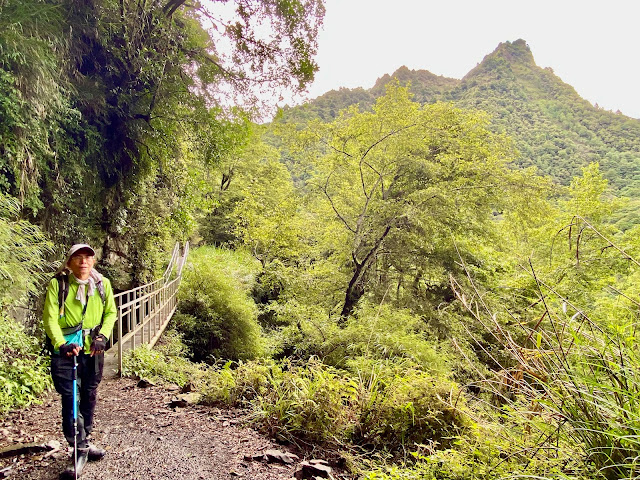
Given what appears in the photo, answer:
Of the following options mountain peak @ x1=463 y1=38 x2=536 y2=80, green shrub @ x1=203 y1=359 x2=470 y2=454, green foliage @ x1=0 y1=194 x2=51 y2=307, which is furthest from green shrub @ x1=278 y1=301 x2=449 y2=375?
mountain peak @ x1=463 y1=38 x2=536 y2=80

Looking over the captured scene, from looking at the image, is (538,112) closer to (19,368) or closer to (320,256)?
(320,256)

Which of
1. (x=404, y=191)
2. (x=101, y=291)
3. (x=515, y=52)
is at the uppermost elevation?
(x=515, y=52)

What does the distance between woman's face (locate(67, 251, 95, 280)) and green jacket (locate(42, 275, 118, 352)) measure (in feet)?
0.16

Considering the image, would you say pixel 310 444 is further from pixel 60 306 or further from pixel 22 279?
pixel 22 279

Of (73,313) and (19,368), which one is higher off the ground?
(73,313)

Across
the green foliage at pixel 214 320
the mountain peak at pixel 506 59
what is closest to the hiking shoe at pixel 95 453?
the green foliage at pixel 214 320

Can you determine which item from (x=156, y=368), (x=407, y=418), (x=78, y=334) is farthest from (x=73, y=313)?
(x=156, y=368)

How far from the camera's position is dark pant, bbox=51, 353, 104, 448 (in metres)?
2.54

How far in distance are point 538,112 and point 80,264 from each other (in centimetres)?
5896

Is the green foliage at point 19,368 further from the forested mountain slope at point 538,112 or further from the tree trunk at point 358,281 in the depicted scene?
the forested mountain slope at point 538,112

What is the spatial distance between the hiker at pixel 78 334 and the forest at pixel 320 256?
5.38ft

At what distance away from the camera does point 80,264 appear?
8.57 feet

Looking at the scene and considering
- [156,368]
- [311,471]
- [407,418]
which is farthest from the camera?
[156,368]

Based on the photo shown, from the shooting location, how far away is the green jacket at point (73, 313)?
2.45m
